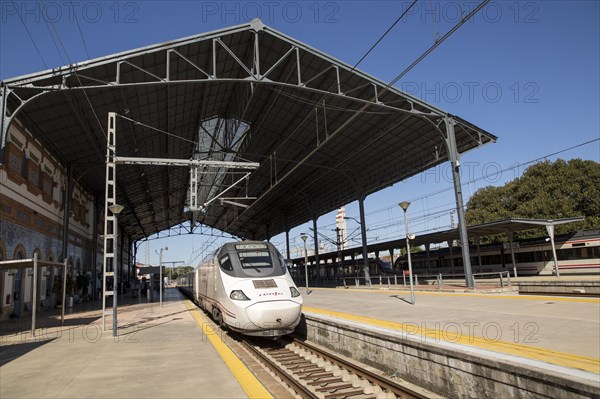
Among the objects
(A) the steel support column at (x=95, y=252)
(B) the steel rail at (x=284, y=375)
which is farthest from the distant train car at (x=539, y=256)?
(A) the steel support column at (x=95, y=252)

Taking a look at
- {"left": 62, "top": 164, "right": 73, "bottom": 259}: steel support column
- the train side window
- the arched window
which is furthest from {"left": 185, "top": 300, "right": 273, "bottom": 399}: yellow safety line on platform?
{"left": 62, "top": 164, "right": 73, "bottom": 259}: steel support column

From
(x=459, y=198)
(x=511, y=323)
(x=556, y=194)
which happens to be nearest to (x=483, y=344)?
(x=511, y=323)

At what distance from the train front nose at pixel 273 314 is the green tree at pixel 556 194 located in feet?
121

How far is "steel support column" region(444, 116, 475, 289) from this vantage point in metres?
19.8

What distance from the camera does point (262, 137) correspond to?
29.8 metres

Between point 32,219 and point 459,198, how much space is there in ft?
70.3

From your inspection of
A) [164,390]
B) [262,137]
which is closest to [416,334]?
[164,390]

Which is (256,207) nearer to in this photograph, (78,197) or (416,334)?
(78,197)

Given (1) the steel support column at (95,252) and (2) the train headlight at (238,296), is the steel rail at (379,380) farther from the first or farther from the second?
(1) the steel support column at (95,252)

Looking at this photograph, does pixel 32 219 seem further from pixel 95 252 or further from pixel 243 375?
pixel 243 375

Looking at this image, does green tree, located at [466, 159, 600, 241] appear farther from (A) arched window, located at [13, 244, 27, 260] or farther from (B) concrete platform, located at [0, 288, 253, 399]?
(A) arched window, located at [13, 244, 27, 260]

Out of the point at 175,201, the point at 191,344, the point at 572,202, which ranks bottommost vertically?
the point at 191,344

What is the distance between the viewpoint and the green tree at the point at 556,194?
38125mm

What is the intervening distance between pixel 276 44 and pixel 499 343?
675 inches
